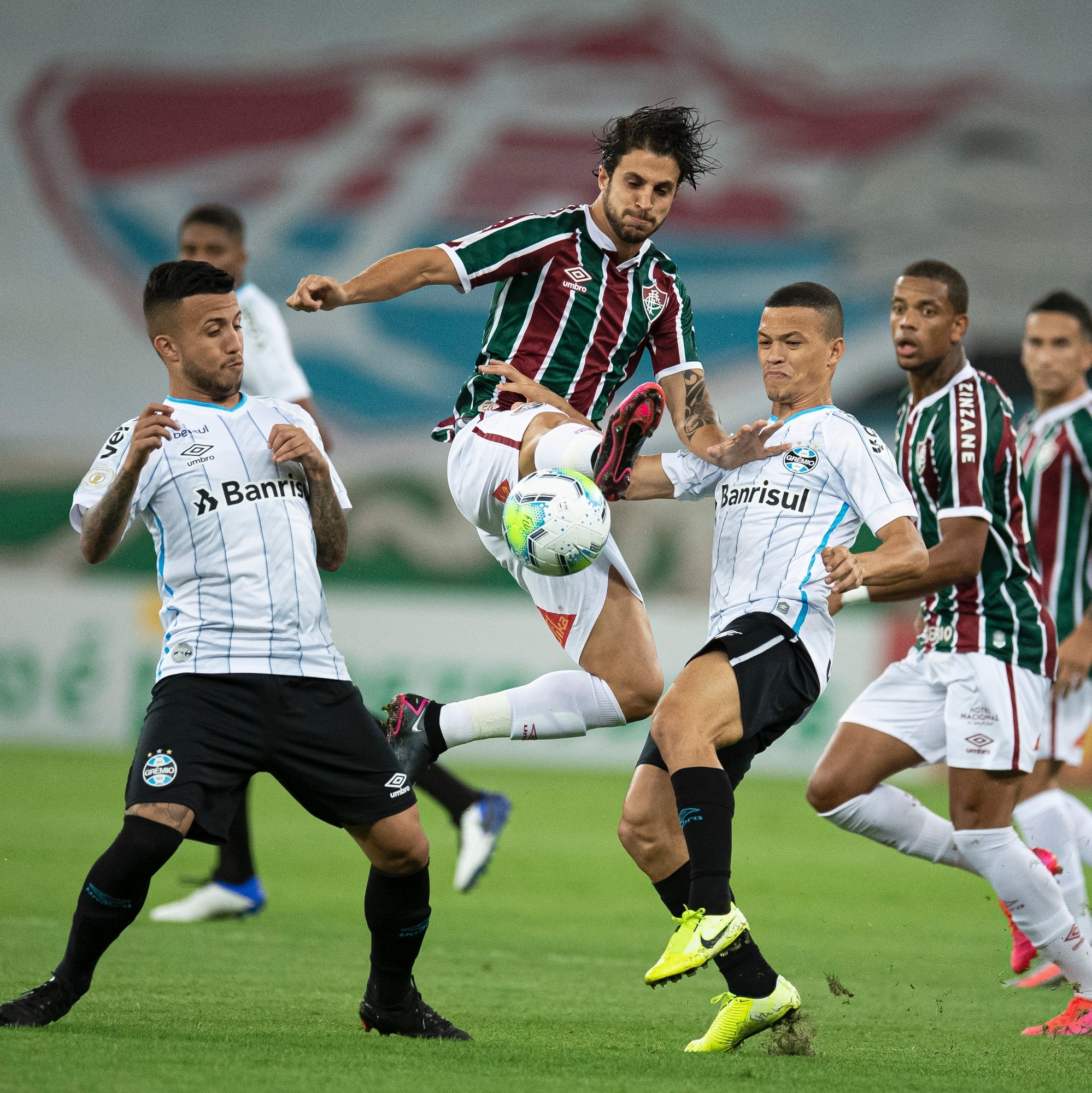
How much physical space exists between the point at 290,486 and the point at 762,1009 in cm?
178

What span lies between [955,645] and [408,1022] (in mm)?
2370

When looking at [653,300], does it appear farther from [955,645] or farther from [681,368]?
[955,645]

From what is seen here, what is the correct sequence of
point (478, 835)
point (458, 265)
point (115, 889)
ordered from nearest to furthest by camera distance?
1. point (115, 889)
2. point (458, 265)
3. point (478, 835)

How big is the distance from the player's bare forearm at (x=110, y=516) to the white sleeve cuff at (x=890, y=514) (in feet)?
6.25

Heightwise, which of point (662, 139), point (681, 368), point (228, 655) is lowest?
point (228, 655)

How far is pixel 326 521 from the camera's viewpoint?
4.05m

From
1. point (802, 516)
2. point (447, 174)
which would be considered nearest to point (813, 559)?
point (802, 516)

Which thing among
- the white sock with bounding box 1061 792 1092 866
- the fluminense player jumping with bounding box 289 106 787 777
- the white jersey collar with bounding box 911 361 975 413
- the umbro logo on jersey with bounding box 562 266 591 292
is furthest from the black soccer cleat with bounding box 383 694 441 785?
the white sock with bounding box 1061 792 1092 866

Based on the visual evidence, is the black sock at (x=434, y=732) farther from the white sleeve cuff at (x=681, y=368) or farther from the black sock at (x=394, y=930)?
the white sleeve cuff at (x=681, y=368)

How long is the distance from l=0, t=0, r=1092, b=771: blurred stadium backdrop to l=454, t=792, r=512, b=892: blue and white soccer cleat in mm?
10368

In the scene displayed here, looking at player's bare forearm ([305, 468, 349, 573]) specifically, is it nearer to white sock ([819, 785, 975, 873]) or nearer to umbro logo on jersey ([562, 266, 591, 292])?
umbro logo on jersey ([562, 266, 591, 292])

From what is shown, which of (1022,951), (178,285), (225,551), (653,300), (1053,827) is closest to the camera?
(225,551)

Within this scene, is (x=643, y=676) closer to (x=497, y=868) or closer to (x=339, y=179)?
(x=497, y=868)

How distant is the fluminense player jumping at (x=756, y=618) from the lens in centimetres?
380
